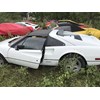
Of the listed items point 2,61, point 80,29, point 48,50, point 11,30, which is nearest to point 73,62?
point 48,50

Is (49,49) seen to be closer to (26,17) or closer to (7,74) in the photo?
(7,74)

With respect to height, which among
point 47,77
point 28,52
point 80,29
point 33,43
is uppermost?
point 33,43

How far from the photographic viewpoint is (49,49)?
689 cm

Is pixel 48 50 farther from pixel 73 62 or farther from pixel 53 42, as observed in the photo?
pixel 73 62

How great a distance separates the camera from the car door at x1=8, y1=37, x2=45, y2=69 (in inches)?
266

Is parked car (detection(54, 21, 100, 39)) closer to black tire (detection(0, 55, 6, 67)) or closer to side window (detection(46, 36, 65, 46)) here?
side window (detection(46, 36, 65, 46))

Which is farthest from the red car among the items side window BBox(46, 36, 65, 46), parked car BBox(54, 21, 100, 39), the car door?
side window BBox(46, 36, 65, 46)

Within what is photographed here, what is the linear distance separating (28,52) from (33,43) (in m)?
0.36

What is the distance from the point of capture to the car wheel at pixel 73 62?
22.2 feet

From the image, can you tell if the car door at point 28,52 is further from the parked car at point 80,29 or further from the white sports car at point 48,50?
the parked car at point 80,29

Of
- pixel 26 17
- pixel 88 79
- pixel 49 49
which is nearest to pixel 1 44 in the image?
pixel 49 49

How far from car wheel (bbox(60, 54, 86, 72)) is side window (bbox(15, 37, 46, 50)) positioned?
0.79m

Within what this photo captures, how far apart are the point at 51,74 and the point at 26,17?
1031 cm

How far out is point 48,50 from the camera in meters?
6.89
